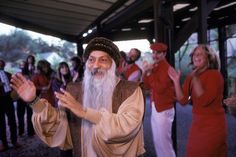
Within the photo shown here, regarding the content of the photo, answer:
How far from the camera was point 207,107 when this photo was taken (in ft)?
10.8

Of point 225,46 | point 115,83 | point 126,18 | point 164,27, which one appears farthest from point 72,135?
point 225,46

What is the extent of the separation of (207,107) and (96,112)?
167 centimetres

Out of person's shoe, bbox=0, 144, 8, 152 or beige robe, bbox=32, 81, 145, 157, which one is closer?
beige robe, bbox=32, 81, 145, 157

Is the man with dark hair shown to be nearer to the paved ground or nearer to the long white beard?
the paved ground

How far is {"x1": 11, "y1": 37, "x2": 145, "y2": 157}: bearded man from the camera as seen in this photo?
1.89 metres

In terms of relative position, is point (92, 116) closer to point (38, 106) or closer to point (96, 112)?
point (96, 112)

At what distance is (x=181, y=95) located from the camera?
3.59 meters

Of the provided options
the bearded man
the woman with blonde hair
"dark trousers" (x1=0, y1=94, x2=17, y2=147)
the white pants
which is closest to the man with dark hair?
"dark trousers" (x1=0, y1=94, x2=17, y2=147)

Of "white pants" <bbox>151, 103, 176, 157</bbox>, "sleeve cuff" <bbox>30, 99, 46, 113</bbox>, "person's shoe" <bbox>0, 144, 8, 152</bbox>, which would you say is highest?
"sleeve cuff" <bbox>30, 99, 46, 113</bbox>

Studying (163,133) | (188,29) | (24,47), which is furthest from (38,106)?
(24,47)

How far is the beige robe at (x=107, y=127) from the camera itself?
1847 mm

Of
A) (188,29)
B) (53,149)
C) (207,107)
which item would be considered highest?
(188,29)

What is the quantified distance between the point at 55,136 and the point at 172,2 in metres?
3.42

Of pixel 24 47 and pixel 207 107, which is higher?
pixel 24 47
